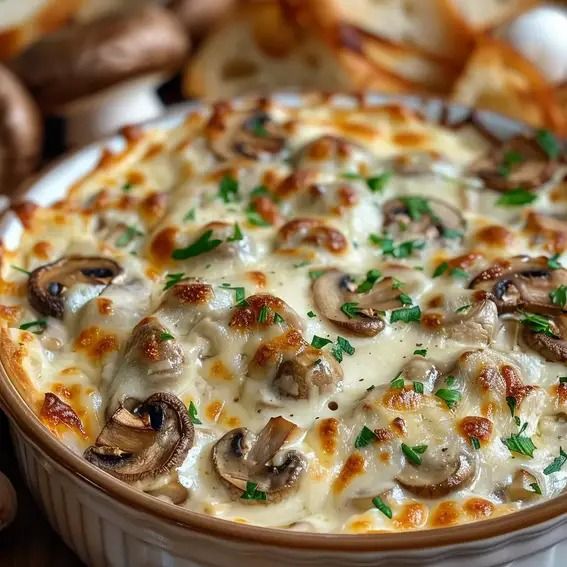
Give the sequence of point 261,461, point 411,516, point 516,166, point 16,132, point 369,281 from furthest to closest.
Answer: point 16,132 → point 516,166 → point 369,281 → point 261,461 → point 411,516

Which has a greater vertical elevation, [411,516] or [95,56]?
[95,56]

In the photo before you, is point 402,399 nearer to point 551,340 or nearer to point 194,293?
point 551,340

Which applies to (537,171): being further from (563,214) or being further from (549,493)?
(549,493)

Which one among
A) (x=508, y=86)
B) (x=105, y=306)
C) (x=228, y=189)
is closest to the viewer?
(x=105, y=306)

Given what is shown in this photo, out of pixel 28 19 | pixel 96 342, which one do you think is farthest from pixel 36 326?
pixel 28 19

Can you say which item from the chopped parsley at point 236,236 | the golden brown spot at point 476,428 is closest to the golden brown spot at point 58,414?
the chopped parsley at point 236,236

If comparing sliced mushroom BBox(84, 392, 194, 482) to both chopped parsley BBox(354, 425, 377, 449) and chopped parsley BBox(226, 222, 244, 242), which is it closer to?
chopped parsley BBox(354, 425, 377, 449)

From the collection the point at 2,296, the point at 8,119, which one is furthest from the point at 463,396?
the point at 8,119

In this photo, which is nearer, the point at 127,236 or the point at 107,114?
the point at 127,236
